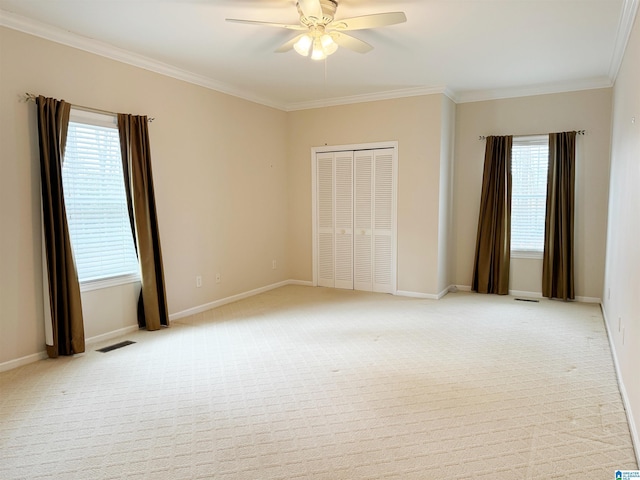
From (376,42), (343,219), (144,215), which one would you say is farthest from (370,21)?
(343,219)

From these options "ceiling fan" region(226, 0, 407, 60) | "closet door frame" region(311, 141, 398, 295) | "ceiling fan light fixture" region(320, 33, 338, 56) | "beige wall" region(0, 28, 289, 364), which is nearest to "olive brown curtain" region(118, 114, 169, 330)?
"beige wall" region(0, 28, 289, 364)

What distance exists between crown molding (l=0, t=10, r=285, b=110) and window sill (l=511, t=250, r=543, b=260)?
165 inches

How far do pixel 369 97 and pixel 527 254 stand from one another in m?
2.97

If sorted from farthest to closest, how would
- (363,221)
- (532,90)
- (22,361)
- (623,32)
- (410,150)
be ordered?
(363,221)
(410,150)
(532,90)
(623,32)
(22,361)

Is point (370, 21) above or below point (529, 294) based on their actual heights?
above

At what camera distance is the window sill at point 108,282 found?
391cm

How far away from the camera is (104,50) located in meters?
3.93

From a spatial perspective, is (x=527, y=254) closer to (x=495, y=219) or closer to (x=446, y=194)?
(x=495, y=219)

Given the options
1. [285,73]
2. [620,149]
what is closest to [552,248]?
[620,149]

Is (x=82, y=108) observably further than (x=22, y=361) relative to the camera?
Yes

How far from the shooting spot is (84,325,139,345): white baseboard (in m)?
3.98

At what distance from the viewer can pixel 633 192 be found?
2.86 metres

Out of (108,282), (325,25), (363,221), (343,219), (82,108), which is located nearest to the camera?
(325,25)

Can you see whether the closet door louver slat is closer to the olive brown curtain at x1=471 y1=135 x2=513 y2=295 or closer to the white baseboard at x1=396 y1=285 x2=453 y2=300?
the white baseboard at x1=396 y1=285 x2=453 y2=300
